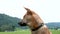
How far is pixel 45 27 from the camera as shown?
479cm

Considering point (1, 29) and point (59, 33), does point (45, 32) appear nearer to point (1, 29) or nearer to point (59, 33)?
point (59, 33)

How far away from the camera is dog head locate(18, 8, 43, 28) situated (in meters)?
4.80

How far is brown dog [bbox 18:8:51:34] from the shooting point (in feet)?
15.7

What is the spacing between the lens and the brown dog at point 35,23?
4785 mm

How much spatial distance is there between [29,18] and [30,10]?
171 millimetres

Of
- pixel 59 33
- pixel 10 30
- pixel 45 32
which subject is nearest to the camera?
pixel 45 32

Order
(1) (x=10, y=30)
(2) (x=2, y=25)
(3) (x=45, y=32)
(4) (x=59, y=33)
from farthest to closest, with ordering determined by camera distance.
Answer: (1) (x=10, y=30) → (2) (x=2, y=25) → (4) (x=59, y=33) → (3) (x=45, y=32)

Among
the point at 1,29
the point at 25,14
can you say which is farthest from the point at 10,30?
the point at 25,14

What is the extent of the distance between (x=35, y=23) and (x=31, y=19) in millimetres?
120

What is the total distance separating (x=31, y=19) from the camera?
15.9 feet

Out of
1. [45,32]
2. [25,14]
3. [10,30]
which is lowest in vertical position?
[10,30]

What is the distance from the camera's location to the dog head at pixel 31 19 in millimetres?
4797

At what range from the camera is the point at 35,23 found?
482 centimetres

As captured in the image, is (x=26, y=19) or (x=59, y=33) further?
(x=59, y=33)
